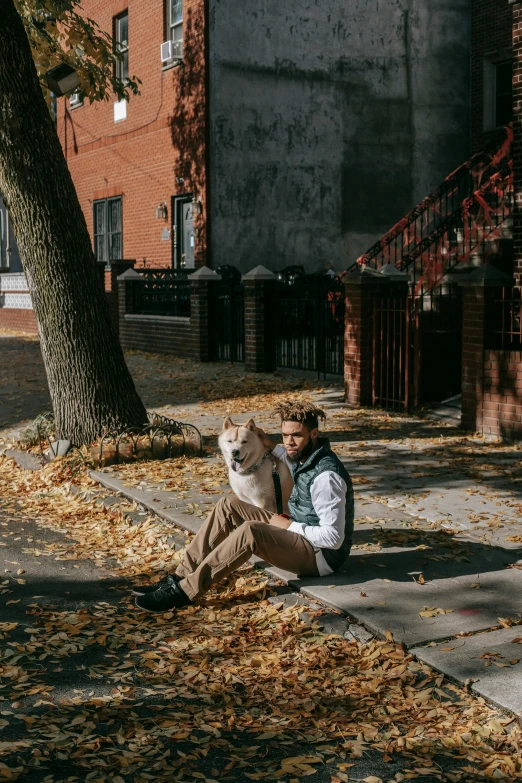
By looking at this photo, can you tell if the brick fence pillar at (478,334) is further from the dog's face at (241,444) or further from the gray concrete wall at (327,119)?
the gray concrete wall at (327,119)

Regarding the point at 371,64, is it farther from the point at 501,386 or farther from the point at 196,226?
the point at 501,386

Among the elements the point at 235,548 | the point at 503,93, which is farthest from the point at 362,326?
the point at 503,93

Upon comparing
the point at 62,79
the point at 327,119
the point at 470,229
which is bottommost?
the point at 470,229

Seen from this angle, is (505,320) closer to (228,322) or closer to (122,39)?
(228,322)

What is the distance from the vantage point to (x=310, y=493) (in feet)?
18.8

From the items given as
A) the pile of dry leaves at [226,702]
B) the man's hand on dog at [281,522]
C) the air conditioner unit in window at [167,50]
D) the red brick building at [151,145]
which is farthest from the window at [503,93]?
the pile of dry leaves at [226,702]

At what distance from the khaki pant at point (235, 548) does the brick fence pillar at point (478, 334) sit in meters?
5.51

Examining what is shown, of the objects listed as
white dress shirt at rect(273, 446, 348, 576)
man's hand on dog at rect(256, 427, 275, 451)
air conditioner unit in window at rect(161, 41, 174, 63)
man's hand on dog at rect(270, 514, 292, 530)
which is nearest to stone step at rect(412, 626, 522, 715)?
white dress shirt at rect(273, 446, 348, 576)

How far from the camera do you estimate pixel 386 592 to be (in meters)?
5.67

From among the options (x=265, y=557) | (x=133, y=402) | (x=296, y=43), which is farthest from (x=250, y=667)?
A: (x=296, y=43)

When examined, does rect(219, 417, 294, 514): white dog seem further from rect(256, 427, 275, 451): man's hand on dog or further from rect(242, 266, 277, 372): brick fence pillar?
rect(242, 266, 277, 372): brick fence pillar

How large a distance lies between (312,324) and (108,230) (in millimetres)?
11067

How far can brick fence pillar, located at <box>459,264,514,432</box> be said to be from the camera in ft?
35.7

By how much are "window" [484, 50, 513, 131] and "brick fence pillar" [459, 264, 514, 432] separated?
13.3m
